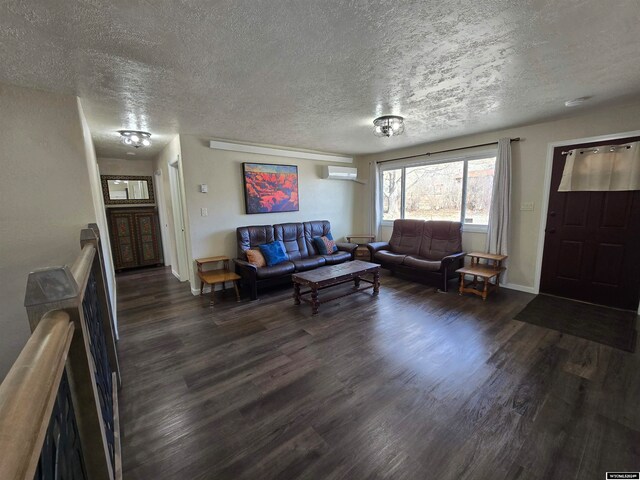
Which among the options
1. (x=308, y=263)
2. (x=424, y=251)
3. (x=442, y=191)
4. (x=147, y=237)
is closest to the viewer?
(x=308, y=263)

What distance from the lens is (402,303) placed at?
3.59 m

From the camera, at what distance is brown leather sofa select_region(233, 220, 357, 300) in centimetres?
388

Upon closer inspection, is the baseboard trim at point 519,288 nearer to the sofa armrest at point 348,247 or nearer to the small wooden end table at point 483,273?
the small wooden end table at point 483,273

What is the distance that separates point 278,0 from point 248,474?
241 centimetres

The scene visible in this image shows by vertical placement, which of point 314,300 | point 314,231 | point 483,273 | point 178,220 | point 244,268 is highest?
point 178,220

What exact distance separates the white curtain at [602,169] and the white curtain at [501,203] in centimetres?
60

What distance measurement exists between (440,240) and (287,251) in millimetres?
2602

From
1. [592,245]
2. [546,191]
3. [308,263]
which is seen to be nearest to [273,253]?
[308,263]

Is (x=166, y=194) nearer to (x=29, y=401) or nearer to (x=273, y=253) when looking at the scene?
(x=273, y=253)

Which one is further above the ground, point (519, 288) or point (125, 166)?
point (125, 166)

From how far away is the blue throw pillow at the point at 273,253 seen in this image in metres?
4.14

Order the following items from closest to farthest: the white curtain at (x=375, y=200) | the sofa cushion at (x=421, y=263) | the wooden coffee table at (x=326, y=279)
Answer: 1. the wooden coffee table at (x=326, y=279)
2. the sofa cushion at (x=421, y=263)
3. the white curtain at (x=375, y=200)

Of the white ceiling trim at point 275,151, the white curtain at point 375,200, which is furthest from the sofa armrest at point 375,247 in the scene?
the white ceiling trim at point 275,151

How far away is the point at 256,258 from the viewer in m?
4.07
